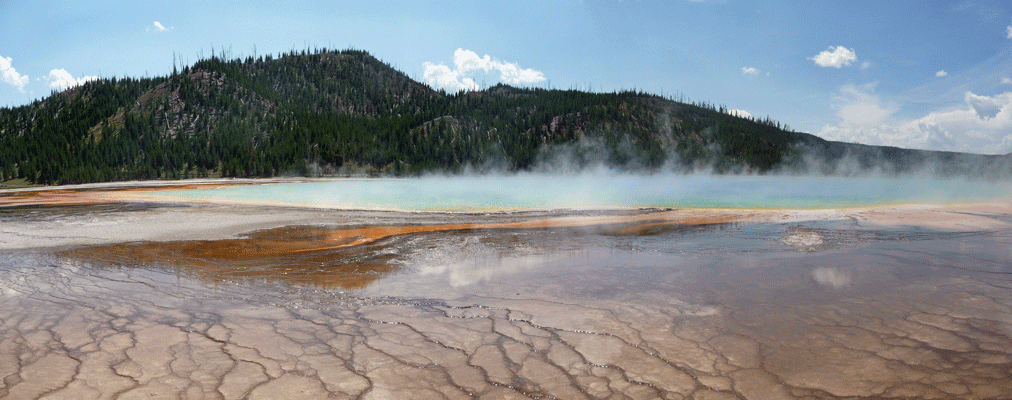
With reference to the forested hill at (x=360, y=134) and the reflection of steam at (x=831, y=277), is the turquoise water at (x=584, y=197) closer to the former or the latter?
the reflection of steam at (x=831, y=277)

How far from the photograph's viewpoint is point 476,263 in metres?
9.80

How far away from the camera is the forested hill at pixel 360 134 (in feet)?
357

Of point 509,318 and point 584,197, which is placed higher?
point 584,197

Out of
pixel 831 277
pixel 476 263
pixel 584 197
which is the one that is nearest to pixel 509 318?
pixel 476 263

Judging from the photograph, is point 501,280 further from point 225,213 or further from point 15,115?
point 15,115

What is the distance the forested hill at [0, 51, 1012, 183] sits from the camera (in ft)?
357

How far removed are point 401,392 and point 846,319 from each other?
17.1 ft

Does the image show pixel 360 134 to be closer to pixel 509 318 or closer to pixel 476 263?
pixel 476 263

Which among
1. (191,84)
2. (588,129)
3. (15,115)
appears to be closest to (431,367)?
(588,129)

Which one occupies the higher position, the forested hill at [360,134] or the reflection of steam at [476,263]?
the forested hill at [360,134]

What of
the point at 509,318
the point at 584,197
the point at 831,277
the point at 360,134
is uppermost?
the point at 360,134

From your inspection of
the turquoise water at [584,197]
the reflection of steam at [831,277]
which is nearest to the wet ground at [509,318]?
the reflection of steam at [831,277]

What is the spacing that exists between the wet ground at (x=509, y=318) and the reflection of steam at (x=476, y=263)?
0.08 meters

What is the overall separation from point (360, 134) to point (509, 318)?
396 feet
